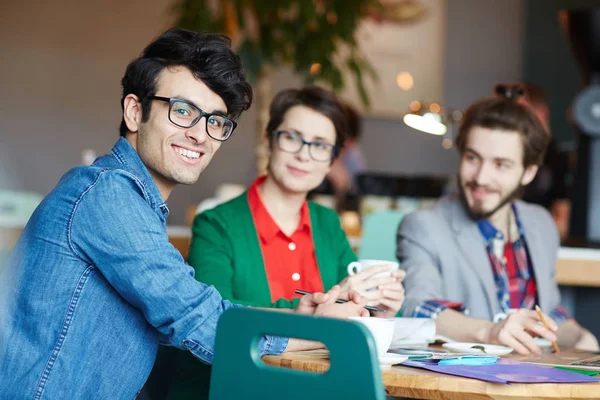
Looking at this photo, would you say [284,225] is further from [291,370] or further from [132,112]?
[291,370]

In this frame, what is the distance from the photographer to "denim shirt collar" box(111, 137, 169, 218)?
1580mm

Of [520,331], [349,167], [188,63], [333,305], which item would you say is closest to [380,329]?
[333,305]

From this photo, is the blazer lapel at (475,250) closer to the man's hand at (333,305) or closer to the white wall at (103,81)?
the man's hand at (333,305)

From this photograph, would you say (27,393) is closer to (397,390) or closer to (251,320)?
(251,320)

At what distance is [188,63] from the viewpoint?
5.37ft

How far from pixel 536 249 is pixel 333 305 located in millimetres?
1120

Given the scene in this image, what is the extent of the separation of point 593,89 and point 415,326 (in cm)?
180

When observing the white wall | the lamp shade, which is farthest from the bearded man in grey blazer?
the white wall

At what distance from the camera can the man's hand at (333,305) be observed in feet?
5.27

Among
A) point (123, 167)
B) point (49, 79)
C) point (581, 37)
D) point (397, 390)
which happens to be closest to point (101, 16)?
point (49, 79)

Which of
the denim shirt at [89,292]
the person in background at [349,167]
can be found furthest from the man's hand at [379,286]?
the person in background at [349,167]

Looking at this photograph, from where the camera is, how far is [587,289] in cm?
325

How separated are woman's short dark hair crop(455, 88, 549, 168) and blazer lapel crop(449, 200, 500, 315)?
22 centimetres

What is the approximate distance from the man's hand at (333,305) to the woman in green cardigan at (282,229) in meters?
0.35
